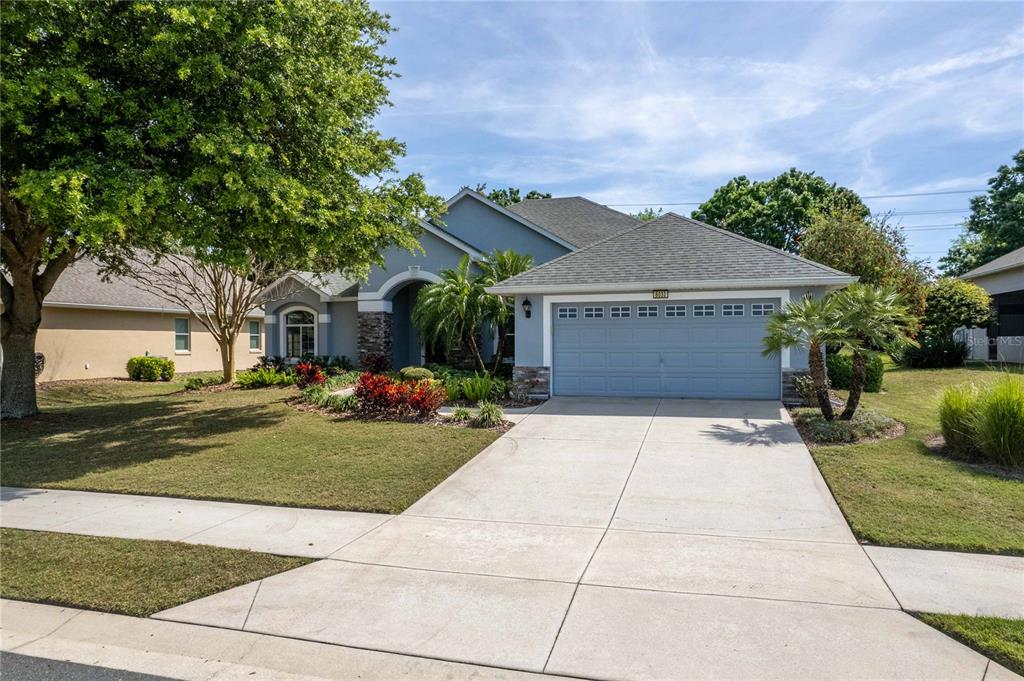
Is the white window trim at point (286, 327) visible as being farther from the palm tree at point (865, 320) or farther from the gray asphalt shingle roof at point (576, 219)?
the palm tree at point (865, 320)

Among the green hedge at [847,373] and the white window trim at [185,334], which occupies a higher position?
the white window trim at [185,334]

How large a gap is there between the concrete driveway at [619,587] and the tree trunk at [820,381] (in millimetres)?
3005

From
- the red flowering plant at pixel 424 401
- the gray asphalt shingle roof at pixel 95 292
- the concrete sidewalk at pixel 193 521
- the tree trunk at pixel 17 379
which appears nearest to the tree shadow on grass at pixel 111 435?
the tree trunk at pixel 17 379

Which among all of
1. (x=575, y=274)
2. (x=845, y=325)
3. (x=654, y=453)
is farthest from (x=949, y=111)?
(x=654, y=453)

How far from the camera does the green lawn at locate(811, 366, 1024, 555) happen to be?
5.79 metres

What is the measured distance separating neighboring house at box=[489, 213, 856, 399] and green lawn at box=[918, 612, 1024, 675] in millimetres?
9417

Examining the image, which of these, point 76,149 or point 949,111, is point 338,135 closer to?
point 76,149

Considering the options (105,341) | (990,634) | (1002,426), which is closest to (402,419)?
(1002,426)

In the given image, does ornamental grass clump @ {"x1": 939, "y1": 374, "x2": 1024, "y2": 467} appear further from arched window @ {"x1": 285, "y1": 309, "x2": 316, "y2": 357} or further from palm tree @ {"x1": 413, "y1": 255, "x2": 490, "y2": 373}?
arched window @ {"x1": 285, "y1": 309, "x2": 316, "y2": 357}

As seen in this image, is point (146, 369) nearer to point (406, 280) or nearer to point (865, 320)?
point (406, 280)

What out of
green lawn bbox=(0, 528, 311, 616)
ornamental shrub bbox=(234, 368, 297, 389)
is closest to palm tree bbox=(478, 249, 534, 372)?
ornamental shrub bbox=(234, 368, 297, 389)

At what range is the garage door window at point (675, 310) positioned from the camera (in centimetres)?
1396

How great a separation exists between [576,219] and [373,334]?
8.54m

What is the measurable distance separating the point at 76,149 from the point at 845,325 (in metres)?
13.4
